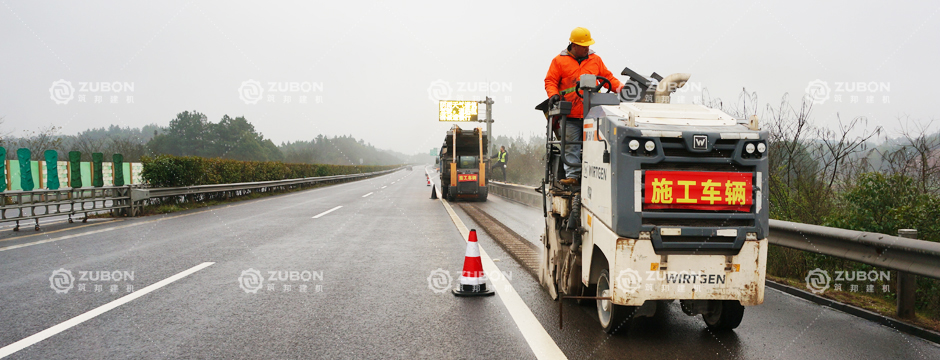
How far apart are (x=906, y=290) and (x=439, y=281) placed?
4.30 metres

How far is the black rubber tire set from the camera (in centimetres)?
395

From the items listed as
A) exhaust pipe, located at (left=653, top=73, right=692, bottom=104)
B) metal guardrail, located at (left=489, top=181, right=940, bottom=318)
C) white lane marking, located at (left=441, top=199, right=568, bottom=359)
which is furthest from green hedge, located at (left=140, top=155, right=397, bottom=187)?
metal guardrail, located at (left=489, top=181, right=940, bottom=318)

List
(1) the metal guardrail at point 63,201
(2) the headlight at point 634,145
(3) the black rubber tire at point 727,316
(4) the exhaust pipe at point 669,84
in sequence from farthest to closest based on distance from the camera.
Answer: (1) the metal guardrail at point 63,201 → (4) the exhaust pipe at point 669,84 → (3) the black rubber tire at point 727,316 → (2) the headlight at point 634,145

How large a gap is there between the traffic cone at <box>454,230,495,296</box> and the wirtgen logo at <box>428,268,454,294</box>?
0.65 ft

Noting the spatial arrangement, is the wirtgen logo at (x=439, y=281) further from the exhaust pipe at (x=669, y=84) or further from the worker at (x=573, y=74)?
the exhaust pipe at (x=669, y=84)

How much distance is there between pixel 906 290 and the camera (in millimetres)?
4273

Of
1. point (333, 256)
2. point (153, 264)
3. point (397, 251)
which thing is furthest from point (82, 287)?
point (397, 251)

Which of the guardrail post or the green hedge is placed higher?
the green hedge

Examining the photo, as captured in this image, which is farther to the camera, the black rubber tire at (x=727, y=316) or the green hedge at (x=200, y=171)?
the green hedge at (x=200, y=171)

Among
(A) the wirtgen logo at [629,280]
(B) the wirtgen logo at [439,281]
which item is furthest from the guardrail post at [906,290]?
(B) the wirtgen logo at [439,281]

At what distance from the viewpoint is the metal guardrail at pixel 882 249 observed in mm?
3883

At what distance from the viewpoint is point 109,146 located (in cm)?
4831

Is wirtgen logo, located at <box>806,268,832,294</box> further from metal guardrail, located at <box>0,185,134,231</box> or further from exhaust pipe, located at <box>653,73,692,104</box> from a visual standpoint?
metal guardrail, located at <box>0,185,134,231</box>

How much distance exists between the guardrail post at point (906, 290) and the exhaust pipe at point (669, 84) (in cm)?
209
